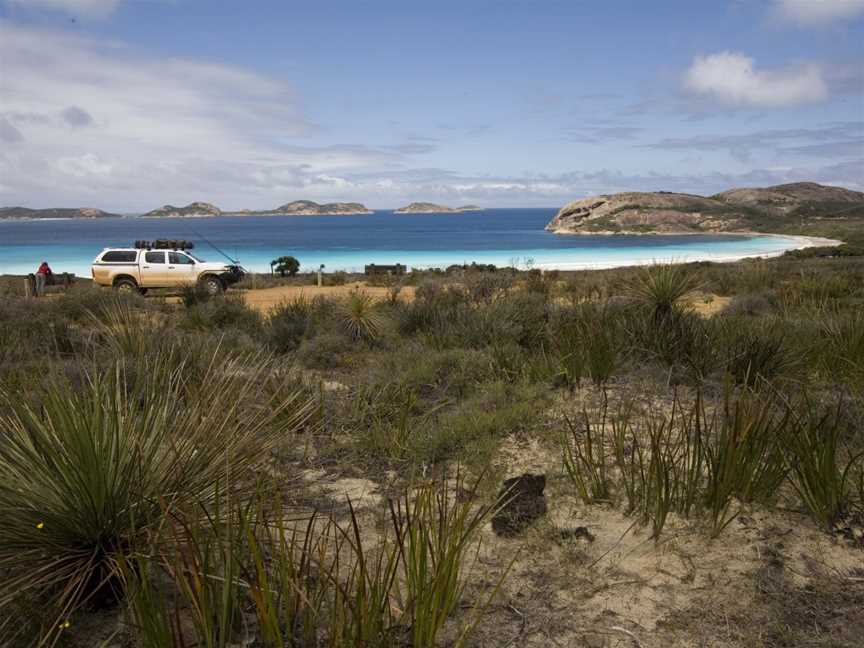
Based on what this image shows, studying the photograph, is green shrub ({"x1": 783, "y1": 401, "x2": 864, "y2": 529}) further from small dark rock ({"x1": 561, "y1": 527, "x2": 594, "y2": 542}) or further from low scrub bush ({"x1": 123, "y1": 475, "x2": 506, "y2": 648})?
low scrub bush ({"x1": 123, "y1": 475, "x2": 506, "y2": 648})

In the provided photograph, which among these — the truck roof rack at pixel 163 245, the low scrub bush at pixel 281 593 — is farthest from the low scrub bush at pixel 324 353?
the truck roof rack at pixel 163 245

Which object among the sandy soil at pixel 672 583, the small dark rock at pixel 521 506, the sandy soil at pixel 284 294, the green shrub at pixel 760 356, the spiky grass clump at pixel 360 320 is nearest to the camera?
the sandy soil at pixel 672 583

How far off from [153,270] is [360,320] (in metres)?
13.2

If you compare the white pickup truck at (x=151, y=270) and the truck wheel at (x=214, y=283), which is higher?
the white pickup truck at (x=151, y=270)

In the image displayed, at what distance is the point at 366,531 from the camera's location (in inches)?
147

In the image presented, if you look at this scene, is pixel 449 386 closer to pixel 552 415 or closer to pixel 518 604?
pixel 552 415

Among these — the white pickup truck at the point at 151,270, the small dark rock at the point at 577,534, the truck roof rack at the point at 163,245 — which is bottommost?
the small dark rock at the point at 577,534

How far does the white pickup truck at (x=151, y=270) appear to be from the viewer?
20766 mm

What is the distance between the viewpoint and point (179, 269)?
68.9ft

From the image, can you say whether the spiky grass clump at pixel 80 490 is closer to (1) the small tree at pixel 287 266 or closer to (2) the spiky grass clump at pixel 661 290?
(2) the spiky grass clump at pixel 661 290

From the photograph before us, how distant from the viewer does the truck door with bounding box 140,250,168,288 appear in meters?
20.9

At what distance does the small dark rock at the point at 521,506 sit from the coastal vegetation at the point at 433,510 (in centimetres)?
2

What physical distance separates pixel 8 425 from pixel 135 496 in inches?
40.4

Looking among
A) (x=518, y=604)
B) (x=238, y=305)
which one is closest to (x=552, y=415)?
(x=518, y=604)
